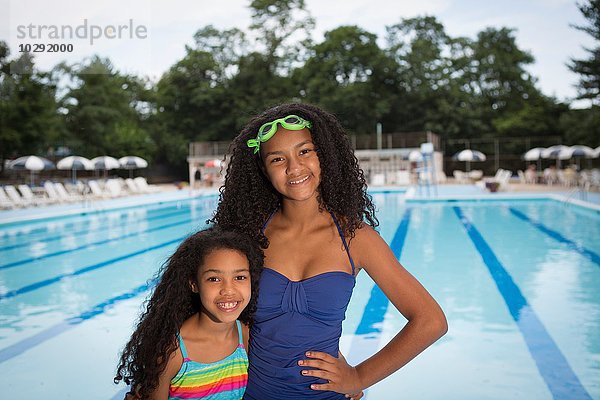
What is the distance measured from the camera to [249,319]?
1.93m

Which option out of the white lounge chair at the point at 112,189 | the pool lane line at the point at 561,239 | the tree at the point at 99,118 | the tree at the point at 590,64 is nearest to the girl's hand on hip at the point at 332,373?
the pool lane line at the point at 561,239

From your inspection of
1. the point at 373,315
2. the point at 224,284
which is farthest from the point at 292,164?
the point at 373,315

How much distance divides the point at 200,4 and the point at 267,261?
140ft

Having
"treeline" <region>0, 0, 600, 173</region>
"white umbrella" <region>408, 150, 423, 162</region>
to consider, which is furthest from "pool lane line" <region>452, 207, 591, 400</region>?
"treeline" <region>0, 0, 600, 173</region>

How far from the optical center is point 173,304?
1.92m

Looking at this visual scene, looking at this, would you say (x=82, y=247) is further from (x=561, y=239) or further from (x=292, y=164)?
(x=292, y=164)

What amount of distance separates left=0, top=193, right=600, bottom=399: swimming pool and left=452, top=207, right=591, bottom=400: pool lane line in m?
0.01

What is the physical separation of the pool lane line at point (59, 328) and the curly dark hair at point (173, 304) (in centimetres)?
262

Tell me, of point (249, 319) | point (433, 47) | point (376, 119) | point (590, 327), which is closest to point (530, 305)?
point (590, 327)

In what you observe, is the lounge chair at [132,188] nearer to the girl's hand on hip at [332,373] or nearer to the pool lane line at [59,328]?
the pool lane line at [59,328]

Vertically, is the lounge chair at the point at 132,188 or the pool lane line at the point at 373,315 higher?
the lounge chair at the point at 132,188

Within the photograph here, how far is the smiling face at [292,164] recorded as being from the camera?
1855 mm

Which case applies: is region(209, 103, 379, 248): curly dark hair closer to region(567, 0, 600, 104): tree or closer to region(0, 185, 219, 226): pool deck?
region(0, 185, 219, 226): pool deck

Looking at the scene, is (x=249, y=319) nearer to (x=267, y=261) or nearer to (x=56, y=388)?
(x=267, y=261)
